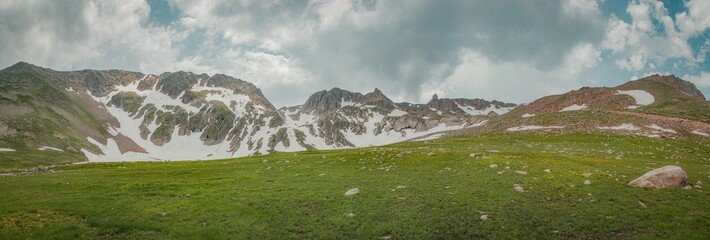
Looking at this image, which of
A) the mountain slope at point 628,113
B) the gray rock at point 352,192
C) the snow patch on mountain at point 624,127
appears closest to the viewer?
the gray rock at point 352,192

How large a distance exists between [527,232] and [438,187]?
9224 mm

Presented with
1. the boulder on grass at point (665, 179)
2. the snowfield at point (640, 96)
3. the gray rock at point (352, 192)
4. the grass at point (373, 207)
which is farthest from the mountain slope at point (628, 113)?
the gray rock at point (352, 192)

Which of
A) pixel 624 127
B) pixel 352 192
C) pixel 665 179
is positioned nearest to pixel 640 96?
pixel 624 127

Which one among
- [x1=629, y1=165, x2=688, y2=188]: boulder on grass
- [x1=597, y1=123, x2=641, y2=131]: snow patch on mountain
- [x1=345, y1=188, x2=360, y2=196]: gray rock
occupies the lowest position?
[x1=629, y1=165, x2=688, y2=188]: boulder on grass

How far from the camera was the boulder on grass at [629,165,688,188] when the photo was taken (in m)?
22.0

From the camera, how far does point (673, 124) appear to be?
259ft

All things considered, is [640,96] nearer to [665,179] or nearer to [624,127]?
[624,127]

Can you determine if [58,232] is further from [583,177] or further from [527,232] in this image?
[583,177]

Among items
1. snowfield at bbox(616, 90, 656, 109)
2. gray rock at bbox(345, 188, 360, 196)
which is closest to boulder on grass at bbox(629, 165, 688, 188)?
gray rock at bbox(345, 188, 360, 196)

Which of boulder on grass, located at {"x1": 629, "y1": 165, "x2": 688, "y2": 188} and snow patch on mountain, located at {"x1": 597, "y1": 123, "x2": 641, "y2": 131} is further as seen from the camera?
snow patch on mountain, located at {"x1": 597, "y1": 123, "x2": 641, "y2": 131}

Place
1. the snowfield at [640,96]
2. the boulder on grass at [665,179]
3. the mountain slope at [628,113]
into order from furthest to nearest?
the snowfield at [640,96]
the mountain slope at [628,113]
the boulder on grass at [665,179]

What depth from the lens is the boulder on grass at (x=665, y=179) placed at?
22031 millimetres

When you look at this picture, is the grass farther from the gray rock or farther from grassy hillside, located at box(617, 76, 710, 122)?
grassy hillside, located at box(617, 76, 710, 122)

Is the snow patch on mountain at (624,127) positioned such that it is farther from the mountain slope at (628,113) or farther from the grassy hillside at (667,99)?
the grassy hillside at (667,99)
